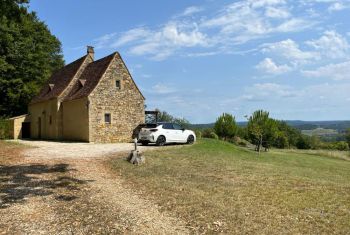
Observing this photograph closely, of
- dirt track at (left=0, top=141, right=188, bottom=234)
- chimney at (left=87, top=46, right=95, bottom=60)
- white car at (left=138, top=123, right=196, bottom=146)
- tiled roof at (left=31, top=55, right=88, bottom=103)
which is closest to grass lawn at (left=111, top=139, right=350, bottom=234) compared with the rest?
dirt track at (left=0, top=141, right=188, bottom=234)

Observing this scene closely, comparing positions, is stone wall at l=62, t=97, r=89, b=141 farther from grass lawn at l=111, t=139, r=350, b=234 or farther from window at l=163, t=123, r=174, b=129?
grass lawn at l=111, t=139, r=350, b=234

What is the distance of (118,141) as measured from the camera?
107 ft

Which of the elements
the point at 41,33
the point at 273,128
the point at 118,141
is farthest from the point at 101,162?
the point at 41,33

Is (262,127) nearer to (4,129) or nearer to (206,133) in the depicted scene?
(206,133)

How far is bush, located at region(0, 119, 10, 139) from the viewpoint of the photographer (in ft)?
126

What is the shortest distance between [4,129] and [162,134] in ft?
Result: 67.4

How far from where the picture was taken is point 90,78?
111 feet

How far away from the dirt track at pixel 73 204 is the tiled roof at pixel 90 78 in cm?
1718

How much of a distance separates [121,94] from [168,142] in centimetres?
834

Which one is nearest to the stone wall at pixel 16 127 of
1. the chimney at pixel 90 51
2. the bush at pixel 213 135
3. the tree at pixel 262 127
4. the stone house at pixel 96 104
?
the stone house at pixel 96 104

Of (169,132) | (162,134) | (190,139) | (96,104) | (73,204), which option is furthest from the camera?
(96,104)

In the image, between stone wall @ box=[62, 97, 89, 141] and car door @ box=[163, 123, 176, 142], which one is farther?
stone wall @ box=[62, 97, 89, 141]

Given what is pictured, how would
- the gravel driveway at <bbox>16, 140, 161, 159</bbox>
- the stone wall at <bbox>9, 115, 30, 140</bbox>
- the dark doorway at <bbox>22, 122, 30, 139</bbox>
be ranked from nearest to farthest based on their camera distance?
1. the gravel driveway at <bbox>16, 140, 161, 159</bbox>
2. the stone wall at <bbox>9, 115, 30, 140</bbox>
3. the dark doorway at <bbox>22, 122, 30, 139</bbox>

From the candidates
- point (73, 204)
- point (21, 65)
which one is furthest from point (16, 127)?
point (73, 204)
